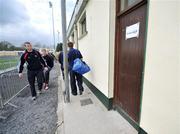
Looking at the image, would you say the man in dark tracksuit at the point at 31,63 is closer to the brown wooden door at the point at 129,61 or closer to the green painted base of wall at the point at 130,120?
the brown wooden door at the point at 129,61

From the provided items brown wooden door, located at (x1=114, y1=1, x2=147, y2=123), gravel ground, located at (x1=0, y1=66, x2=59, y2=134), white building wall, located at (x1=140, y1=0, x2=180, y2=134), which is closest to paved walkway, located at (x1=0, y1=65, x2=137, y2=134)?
gravel ground, located at (x1=0, y1=66, x2=59, y2=134)

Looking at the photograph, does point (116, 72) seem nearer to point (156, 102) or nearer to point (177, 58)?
point (156, 102)

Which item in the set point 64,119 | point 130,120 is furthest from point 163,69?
point 64,119

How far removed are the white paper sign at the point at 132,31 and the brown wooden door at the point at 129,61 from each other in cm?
4

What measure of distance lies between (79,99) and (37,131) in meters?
1.52

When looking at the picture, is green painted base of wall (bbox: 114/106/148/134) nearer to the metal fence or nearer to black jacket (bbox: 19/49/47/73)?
black jacket (bbox: 19/49/47/73)

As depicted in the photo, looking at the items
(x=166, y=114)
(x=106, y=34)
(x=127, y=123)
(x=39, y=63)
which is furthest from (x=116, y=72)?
(x=39, y=63)

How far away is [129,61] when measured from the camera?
2148 mm

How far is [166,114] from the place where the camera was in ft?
4.45

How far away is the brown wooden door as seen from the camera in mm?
1818

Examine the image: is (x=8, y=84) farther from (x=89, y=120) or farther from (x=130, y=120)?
(x=130, y=120)

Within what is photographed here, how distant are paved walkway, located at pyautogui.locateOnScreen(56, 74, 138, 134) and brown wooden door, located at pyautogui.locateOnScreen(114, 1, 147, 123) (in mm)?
269

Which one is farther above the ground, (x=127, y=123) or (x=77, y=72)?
(x=77, y=72)

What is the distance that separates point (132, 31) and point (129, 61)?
1.75 ft
